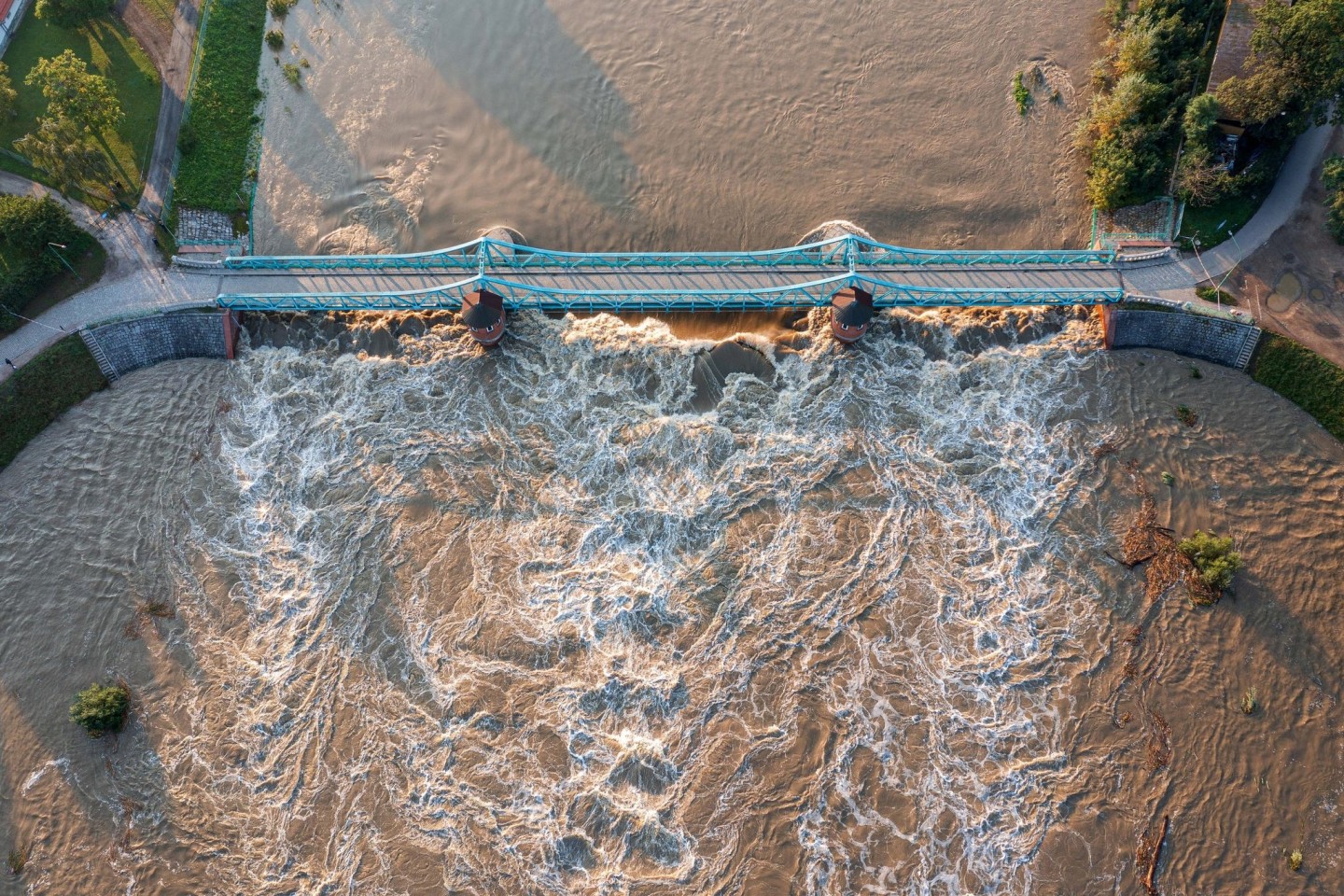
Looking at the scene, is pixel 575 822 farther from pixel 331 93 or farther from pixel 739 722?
pixel 331 93

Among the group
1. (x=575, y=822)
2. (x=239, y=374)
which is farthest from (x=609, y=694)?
(x=239, y=374)

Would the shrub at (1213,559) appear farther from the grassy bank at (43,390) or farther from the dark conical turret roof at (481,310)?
the grassy bank at (43,390)

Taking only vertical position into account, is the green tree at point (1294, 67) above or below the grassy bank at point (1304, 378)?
above

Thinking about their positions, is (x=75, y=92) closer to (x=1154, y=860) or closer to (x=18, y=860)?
(x=18, y=860)

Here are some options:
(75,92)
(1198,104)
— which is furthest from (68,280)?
(1198,104)

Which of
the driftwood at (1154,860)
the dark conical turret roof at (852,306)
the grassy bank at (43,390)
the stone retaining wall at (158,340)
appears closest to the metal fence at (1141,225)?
the dark conical turret roof at (852,306)

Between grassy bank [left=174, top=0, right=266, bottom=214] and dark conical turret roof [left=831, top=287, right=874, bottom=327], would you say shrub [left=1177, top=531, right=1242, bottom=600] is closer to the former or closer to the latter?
dark conical turret roof [left=831, top=287, right=874, bottom=327]

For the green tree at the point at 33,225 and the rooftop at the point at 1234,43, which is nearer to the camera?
the green tree at the point at 33,225
